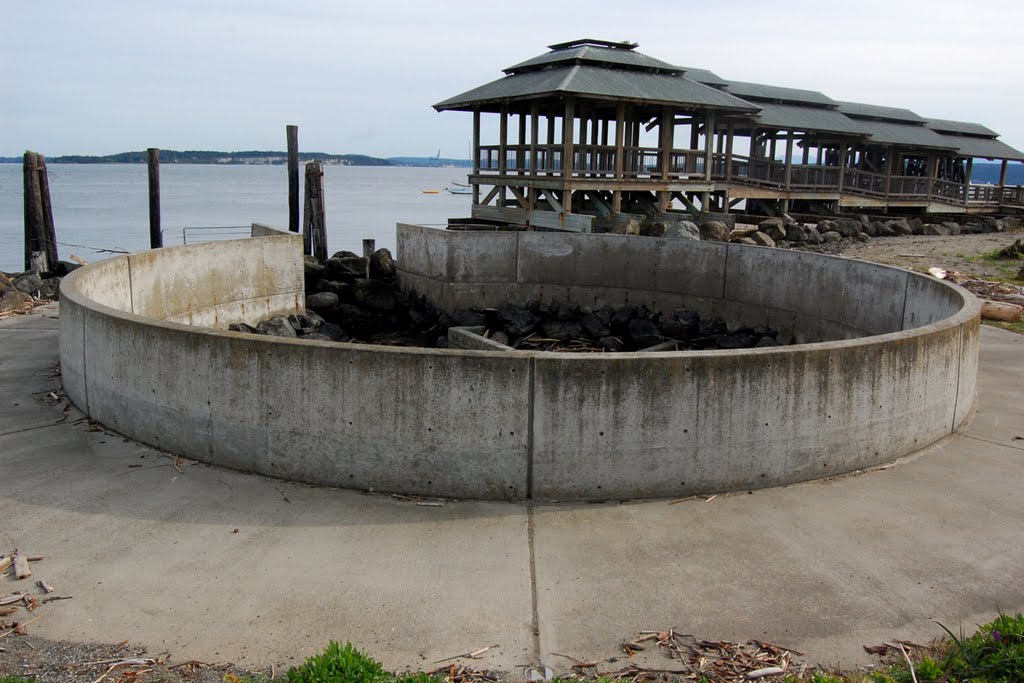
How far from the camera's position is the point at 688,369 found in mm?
6293

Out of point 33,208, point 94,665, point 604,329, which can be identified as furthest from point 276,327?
point 33,208

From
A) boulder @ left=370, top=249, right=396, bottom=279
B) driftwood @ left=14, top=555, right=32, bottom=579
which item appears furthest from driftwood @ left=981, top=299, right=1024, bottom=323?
driftwood @ left=14, top=555, right=32, bottom=579

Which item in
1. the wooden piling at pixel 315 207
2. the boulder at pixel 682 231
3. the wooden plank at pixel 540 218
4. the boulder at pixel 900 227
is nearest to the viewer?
the boulder at pixel 682 231

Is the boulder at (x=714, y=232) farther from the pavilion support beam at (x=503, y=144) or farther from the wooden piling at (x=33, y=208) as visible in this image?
the wooden piling at (x=33, y=208)

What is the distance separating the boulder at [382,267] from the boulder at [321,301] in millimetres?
1685

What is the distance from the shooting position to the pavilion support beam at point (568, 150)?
23.6m

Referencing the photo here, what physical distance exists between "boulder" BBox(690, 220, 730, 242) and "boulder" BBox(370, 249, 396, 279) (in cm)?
779

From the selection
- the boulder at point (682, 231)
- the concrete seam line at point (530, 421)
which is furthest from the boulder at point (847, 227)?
the concrete seam line at point (530, 421)

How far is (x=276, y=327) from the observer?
14453mm

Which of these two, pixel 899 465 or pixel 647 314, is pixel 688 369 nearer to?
pixel 899 465

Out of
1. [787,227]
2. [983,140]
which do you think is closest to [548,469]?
[787,227]

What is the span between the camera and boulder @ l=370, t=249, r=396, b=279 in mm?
18391

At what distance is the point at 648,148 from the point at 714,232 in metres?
6.37

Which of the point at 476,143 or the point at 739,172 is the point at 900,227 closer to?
the point at 739,172
